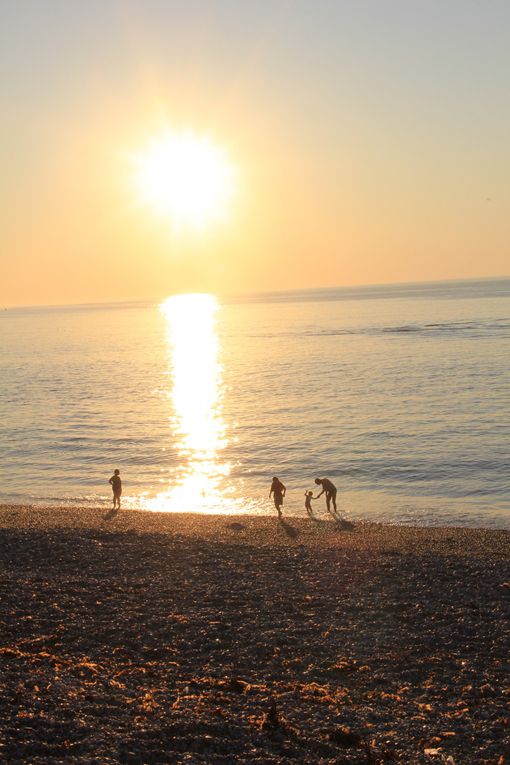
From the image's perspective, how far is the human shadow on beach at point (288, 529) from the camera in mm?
21984

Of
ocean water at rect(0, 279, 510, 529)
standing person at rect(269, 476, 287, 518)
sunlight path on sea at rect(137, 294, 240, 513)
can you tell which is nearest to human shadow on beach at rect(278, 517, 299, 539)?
standing person at rect(269, 476, 287, 518)

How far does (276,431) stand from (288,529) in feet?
64.0

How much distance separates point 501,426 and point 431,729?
30.8 metres

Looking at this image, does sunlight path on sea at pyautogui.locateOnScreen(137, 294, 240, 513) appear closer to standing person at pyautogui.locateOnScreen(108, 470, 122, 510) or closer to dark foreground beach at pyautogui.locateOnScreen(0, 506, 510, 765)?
standing person at pyautogui.locateOnScreen(108, 470, 122, 510)

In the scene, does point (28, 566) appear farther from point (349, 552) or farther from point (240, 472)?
point (240, 472)

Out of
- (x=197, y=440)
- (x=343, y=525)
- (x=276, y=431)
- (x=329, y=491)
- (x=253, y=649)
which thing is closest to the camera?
(x=253, y=649)

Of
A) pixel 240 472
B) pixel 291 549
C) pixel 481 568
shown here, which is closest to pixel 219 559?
pixel 291 549

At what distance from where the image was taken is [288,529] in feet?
75.0

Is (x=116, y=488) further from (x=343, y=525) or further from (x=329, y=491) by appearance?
(x=343, y=525)

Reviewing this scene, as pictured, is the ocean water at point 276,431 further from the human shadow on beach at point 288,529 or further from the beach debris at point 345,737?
the beach debris at point 345,737

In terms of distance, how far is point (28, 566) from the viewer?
17812mm

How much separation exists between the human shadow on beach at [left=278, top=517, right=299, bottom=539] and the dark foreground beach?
31.8 inches

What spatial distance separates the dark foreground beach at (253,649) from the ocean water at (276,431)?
7.14 metres

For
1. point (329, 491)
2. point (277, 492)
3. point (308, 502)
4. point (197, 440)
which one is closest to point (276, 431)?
point (197, 440)
